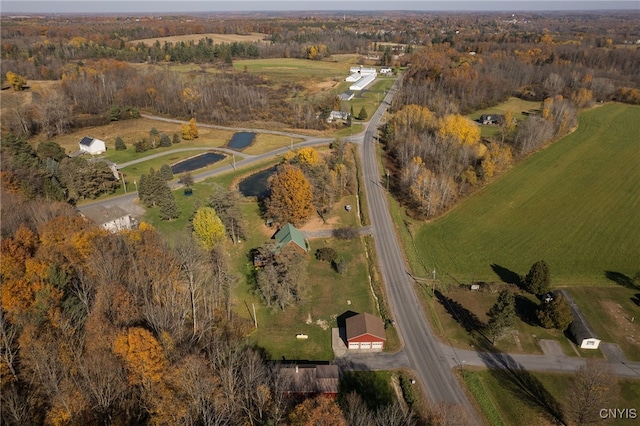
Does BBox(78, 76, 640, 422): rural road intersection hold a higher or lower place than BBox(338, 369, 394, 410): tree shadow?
higher

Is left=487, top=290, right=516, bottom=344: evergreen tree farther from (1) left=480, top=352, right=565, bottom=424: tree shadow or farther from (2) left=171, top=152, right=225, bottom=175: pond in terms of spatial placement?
(2) left=171, top=152, right=225, bottom=175: pond

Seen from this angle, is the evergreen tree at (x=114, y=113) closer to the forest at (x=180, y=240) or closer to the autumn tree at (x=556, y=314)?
the forest at (x=180, y=240)

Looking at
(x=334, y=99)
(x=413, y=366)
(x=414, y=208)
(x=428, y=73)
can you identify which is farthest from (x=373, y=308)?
(x=428, y=73)

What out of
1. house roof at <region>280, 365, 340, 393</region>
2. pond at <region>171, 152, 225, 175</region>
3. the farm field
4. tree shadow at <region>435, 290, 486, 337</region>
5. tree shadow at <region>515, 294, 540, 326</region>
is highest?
pond at <region>171, 152, 225, 175</region>

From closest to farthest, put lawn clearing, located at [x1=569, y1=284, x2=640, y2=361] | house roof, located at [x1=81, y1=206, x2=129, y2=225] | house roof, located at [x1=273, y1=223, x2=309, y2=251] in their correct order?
lawn clearing, located at [x1=569, y1=284, x2=640, y2=361], house roof, located at [x1=273, y1=223, x2=309, y2=251], house roof, located at [x1=81, y1=206, x2=129, y2=225]

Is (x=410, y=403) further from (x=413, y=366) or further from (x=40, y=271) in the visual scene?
(x=40, y=271)

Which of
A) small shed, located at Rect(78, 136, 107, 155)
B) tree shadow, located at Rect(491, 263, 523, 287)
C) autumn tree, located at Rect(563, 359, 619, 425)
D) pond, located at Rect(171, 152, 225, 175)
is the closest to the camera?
→ autumn tree, located at Rect(563, 359, 619, 425)

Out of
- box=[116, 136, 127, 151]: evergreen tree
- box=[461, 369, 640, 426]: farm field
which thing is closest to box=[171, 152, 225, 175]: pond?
box=[116, 136, 127, 151]: evergreen tree

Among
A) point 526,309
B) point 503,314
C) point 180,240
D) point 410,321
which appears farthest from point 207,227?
point 526,309
